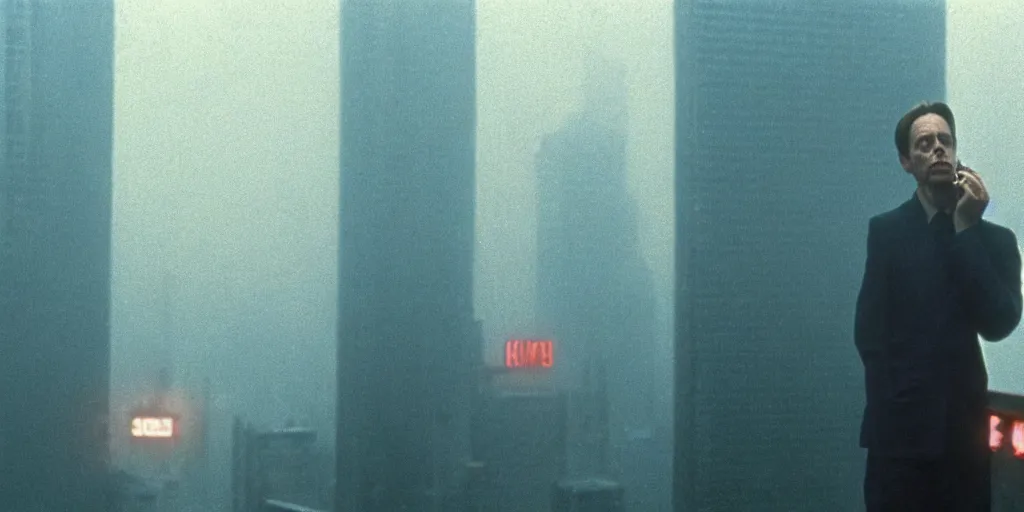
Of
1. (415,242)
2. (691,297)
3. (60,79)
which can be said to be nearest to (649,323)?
(691,297)

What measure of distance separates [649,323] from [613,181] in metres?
0.45

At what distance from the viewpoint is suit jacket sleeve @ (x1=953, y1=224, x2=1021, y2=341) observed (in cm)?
151

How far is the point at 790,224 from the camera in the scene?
319cm

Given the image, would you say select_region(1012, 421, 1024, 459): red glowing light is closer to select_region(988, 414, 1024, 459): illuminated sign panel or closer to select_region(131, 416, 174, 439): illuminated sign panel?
select_region(988, 414, 1024, 459): illuminated sign panel

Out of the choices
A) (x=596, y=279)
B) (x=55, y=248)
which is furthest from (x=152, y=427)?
(x=596, y=279)

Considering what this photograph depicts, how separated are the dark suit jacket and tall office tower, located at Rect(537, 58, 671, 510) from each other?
1.38 m

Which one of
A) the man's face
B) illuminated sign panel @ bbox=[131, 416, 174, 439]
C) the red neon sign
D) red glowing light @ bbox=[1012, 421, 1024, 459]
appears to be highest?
the man's face

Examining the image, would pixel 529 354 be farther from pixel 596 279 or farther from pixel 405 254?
pixel 405 254

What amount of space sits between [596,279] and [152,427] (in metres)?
1.34

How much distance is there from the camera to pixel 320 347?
289 cm

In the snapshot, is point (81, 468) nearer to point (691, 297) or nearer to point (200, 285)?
point (200, 285)

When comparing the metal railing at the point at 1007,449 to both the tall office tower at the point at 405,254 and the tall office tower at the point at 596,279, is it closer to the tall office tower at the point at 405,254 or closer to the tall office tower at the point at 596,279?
the tall office tower at the point at 596,279

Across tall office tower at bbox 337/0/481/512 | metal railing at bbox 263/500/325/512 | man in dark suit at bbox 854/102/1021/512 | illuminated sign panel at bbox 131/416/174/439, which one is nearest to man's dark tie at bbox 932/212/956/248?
man in dark suit at bbox 854/102/1021/512

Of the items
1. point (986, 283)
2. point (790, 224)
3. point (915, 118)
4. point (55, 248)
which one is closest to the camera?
point (986, 283)
